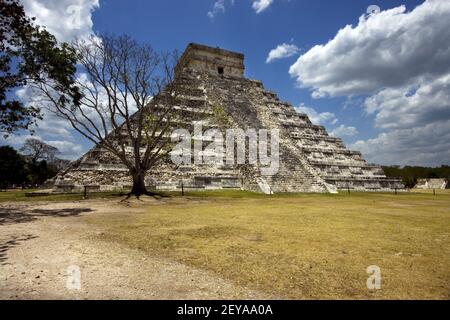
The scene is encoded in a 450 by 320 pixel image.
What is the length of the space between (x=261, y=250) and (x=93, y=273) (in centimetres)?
285

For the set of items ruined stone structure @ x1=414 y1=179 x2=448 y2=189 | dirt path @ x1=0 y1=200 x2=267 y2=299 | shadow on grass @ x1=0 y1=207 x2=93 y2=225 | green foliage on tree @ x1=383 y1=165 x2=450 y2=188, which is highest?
green foliage on tree @ x1=383 y1=165 x2=450 y2=188

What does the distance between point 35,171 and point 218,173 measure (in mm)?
34745

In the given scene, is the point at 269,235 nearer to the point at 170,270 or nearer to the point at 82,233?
the point at 170,270

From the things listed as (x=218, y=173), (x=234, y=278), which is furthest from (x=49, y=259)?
(x=218, y=173)

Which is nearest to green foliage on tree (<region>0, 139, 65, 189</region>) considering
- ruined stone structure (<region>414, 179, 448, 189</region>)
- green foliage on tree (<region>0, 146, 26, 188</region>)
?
green foliage on tree (<region>0, 146, 26, 188</region>)

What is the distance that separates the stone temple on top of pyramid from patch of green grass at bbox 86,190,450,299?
10.2 metres

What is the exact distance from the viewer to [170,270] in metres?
4.52

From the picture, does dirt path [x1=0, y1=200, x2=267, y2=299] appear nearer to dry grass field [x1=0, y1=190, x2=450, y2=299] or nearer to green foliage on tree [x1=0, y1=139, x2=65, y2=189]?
dry grass field [x1=0, y1=190, x2=450, y2=299]

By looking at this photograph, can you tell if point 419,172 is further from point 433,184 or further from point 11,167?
point 11,167

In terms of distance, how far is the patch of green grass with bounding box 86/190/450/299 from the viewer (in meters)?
4.02

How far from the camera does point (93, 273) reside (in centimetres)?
437

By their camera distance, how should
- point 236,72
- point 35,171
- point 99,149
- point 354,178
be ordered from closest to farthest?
1. point 99,149
2. point 354,178
3. point 236,72
4. point 35,171

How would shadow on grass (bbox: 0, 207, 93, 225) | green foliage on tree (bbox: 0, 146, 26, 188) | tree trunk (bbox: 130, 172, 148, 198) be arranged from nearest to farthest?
shadow on grass (bbox: 0, 207, 93, 225) → tree trunk (bbox: 130, 172, 148, 198) → green foliage on tree (bbox: 0, 146, 26, 188)

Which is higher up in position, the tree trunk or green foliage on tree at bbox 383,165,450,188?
green foliage on tree at bbox 383,165,450,188
